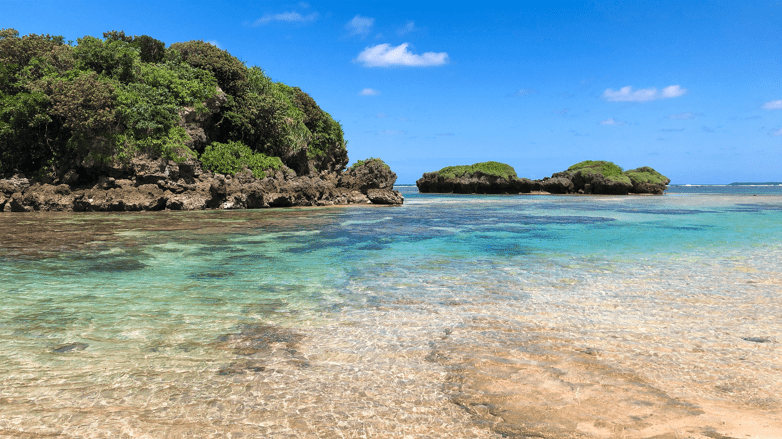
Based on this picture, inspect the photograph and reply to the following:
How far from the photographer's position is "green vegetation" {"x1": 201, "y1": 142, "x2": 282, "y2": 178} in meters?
31.1

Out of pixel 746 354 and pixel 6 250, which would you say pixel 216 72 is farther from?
pixel 746 354

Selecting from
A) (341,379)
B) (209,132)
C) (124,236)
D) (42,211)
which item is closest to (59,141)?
(42,211)

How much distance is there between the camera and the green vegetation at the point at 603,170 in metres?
69.4

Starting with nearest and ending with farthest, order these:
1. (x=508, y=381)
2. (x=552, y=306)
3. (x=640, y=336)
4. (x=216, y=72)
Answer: (x=508, y=381) < (x=640, y=336) < (x=552, y=306) < (x=216, y=72)

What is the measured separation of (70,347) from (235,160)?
1131 inches

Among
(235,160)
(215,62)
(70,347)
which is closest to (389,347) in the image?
(70,347)

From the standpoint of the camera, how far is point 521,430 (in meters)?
3.20

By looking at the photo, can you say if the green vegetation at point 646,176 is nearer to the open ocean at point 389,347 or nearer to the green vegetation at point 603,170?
the green vegetation at point 603,170

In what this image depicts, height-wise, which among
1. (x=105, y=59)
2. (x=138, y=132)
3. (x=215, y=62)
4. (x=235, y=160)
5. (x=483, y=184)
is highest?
(x=215, y=62)

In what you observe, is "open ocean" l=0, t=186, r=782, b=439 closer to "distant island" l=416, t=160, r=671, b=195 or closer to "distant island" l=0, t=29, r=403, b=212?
"distant island" l=0, t=29, r=403, b=212

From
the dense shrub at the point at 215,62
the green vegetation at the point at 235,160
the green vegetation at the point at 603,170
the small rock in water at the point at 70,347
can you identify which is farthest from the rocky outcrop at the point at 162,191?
the green vegetation at the point at 603,170

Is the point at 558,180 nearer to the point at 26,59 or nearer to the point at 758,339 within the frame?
the point at 26,59

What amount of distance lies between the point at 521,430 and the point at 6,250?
14061 millimetres

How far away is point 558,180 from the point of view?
75.4 meters
